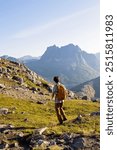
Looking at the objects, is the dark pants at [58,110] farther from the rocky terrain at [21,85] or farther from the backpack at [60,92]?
the rocky terrain at [21,85]

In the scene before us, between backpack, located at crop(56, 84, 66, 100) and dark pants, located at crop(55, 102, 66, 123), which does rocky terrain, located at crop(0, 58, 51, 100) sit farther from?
backpack, located at crop(56, 84, 66, 100)

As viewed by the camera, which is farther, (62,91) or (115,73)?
(62,91)

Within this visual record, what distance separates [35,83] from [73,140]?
238 ft

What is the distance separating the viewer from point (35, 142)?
2678 cm

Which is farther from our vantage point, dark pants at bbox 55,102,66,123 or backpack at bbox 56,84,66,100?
dark pants at bbox 55,102,66,123

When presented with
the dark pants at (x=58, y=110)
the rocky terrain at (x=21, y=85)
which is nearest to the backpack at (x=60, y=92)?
the dark pants at (x=58, y=110)

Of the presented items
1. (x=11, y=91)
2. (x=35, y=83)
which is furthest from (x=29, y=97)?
(x=35, y=83)

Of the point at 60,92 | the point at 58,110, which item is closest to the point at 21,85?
the point at 58,110

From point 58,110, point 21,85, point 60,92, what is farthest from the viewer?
point 21,85

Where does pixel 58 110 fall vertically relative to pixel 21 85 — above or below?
below

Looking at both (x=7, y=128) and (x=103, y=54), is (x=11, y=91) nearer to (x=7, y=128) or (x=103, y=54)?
(x=7, y=128)

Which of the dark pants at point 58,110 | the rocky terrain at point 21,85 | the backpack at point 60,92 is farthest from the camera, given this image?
the rocky terrain at point 21,85

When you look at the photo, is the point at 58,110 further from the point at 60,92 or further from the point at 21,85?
the point at 21,85

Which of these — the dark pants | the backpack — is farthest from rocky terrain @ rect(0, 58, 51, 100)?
the backpack
